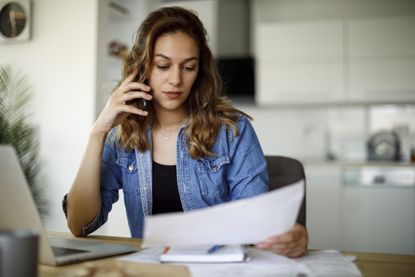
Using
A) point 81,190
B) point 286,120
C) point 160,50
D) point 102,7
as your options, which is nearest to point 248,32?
point 286,120

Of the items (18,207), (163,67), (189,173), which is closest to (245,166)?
(189,173)

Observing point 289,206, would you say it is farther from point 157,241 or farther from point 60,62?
point 60,62

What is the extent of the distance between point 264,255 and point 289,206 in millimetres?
173

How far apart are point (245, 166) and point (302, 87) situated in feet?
9.50

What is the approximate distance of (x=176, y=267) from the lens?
0.75m

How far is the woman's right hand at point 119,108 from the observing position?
122cm

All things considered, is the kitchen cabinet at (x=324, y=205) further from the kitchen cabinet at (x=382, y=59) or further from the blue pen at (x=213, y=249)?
the blue pen at (x=213, y=249)

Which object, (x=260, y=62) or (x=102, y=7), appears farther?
(x=260, y=62)

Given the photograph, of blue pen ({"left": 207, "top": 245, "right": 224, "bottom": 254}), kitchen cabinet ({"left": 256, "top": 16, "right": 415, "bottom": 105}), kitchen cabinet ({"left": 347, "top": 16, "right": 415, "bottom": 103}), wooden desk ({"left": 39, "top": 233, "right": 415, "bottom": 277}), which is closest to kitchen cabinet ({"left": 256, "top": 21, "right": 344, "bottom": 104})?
kitchen cabinet ({"left": 256, "top": 16, "right": 415, "bottom": 105})

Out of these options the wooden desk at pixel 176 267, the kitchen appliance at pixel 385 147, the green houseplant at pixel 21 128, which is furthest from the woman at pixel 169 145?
the kitchen appliance at pixel 385 147

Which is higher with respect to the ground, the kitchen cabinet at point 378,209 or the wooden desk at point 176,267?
the wooden desk at point 176,267

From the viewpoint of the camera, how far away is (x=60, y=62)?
9.67 feet

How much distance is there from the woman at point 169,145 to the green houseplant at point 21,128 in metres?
1.66

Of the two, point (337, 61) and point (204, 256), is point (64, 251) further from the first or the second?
point (337, 61)
